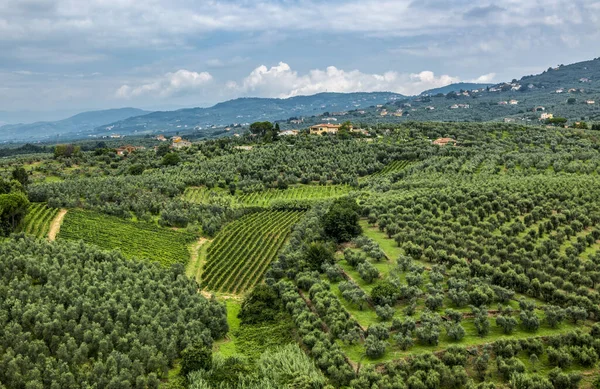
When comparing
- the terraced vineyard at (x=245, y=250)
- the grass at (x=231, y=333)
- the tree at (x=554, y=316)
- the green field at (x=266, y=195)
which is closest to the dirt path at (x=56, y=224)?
the terraced vineyard at (x=245, y=250)

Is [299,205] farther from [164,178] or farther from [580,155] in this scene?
[580,155]

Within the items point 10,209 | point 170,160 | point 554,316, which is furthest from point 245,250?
point 170,160

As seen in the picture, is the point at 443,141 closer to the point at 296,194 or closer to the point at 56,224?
the point at 296,194

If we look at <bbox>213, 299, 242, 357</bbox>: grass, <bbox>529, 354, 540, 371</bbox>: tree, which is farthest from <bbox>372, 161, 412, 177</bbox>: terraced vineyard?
<bbox>529, 354, 540, 371</bbox>: tree

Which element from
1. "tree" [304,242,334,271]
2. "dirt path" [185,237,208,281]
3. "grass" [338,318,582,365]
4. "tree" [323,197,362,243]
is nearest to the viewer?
"grass" [338,318,582,365]

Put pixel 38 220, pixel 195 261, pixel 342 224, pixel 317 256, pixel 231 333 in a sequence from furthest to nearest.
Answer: pixel 38 220 → pixel 195 261 → pixel 342 224 → pixel 317 256 → pixel 231 333

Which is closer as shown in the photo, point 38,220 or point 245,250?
point 245,250

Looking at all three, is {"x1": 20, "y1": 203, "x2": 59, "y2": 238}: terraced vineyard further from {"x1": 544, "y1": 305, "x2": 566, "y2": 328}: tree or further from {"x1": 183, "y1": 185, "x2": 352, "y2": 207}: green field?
{"x1": 544, "y1": 305, "x2": 566, "y2": 328}: tree
